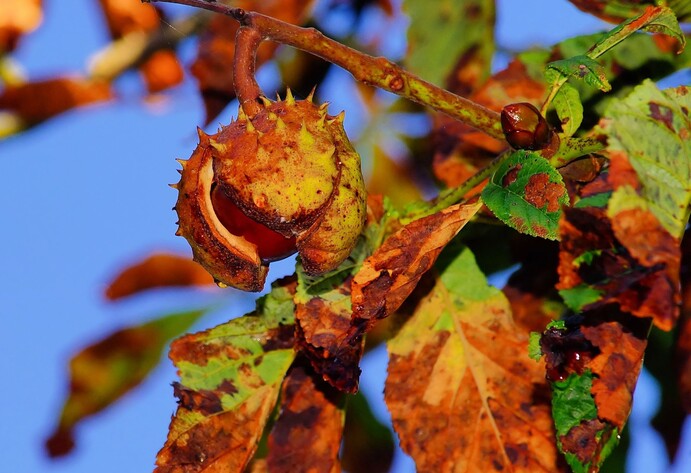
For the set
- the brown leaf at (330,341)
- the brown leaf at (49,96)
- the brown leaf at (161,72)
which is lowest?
the brown leaf at (330,341)

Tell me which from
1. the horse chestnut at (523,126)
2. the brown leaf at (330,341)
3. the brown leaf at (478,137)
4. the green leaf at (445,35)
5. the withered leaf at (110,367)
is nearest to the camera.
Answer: the horse chestnut at (523,126)

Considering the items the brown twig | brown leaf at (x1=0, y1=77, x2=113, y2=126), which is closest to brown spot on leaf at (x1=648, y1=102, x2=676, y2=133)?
the brown twig

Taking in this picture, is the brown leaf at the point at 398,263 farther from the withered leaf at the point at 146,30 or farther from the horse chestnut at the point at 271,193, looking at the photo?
the withered leaf at the point at 146,30

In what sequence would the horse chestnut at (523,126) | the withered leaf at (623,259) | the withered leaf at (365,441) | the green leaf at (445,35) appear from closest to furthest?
the withered leaf at (623,259)
the horse chestnut at (523,126)
the green leaf at (445,35)
the withered leaf at (365,441)

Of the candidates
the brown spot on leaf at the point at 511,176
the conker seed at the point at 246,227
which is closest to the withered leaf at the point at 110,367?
the conker seed at the point at 246,227

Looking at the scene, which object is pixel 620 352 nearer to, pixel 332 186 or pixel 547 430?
pixel 547 430

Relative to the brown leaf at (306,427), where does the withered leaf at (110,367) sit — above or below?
above
